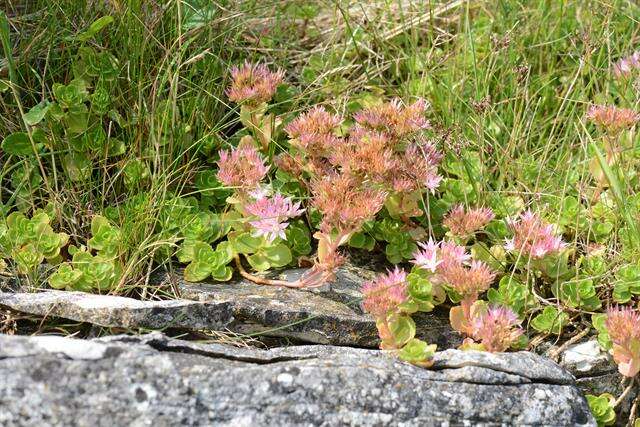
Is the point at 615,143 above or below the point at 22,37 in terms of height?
below

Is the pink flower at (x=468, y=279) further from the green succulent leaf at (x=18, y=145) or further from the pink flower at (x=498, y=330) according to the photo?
the green succulent leaf at (x=18, y=145)

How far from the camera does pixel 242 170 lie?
9.00 ft

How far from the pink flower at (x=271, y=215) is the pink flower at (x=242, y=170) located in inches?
4.1

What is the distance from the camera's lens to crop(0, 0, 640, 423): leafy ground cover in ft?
8.56

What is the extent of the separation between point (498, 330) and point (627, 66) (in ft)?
4.51

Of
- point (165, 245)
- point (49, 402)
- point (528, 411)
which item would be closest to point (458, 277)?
point (528, 411)

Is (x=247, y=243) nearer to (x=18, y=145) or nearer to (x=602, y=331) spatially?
(x=18, y=145)

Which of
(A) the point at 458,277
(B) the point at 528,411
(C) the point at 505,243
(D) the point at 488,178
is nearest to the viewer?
(B) the point at 528,411

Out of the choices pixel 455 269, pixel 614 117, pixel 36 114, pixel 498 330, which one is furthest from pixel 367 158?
pixel 36 114

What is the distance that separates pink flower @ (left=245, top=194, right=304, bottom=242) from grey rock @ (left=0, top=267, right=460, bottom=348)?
8.2 inches

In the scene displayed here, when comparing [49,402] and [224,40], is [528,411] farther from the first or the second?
[224,40]

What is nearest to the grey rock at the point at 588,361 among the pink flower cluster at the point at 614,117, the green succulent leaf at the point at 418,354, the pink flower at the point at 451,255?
the pink flower at the point at 451,255

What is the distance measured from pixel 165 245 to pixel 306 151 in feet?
1.84

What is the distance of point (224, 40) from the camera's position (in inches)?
130
